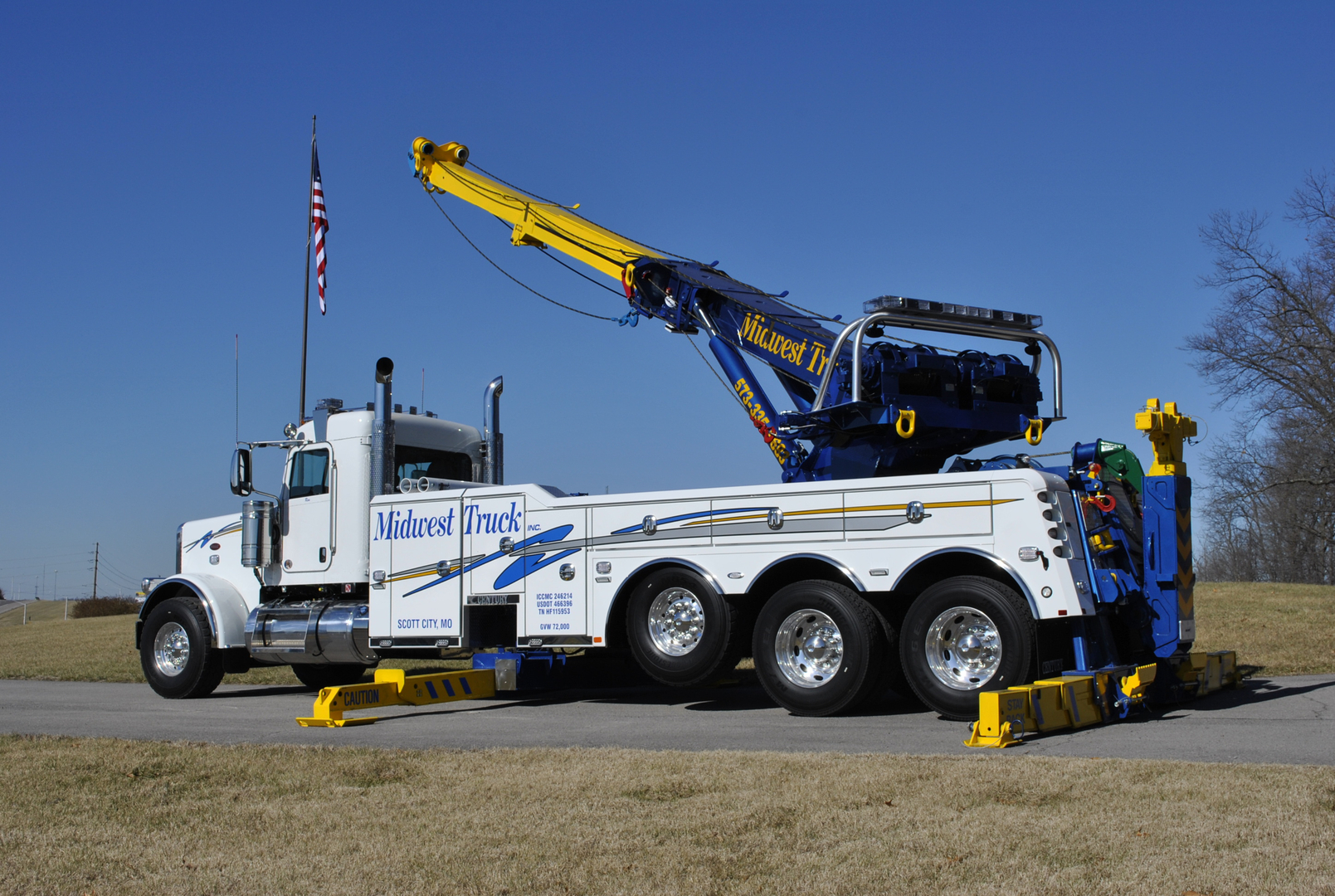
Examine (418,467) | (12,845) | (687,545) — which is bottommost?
(12,845)

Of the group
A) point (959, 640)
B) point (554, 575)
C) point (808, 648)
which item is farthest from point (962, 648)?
point (554, 575)

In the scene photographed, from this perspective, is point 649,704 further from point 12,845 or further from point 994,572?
point 12,845

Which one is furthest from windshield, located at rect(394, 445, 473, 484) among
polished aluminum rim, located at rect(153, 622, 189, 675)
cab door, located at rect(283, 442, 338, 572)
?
polished aluminum rim, located at rect(153, 622, 189, 675)

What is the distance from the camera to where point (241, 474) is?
14.4m

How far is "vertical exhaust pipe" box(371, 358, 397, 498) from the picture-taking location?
13602 mm

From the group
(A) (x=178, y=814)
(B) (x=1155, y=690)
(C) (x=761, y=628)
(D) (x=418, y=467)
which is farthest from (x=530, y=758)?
(D) (x=418, y=467)

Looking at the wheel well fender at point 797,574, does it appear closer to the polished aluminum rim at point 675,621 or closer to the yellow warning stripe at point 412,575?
the polished aluminum rim at point 675,621

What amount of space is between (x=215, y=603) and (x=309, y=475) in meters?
1.91

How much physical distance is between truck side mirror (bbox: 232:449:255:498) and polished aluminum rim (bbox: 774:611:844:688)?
23.5 ft

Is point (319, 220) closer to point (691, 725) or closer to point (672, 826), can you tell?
point (691, 725)

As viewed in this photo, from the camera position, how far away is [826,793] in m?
6.55

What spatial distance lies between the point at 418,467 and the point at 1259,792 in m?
10.4

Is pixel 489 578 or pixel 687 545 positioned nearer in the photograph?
pixel 687 545

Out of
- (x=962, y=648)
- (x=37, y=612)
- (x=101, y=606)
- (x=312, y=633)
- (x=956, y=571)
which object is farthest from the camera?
(x=37, y=612)
